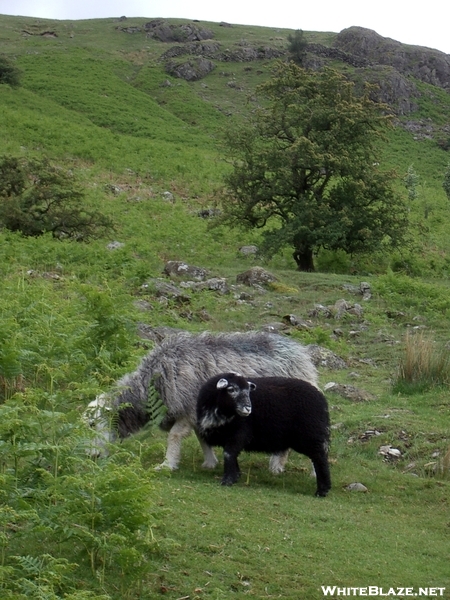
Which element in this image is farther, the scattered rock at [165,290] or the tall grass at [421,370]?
the scattered rock at [165,290]

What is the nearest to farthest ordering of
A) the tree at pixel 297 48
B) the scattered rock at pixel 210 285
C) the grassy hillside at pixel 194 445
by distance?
the grassy hillside at pixel 194 445, the scattered rock at pixel 210 285, the tree at pixel 297 48

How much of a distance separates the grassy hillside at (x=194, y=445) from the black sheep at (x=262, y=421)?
0.45 meters

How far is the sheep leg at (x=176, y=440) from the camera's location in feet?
32.8

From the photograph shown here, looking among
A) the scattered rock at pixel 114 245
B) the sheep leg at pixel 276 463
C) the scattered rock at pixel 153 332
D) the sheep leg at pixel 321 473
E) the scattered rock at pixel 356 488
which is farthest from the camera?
the scattered rock at pixel 114 245

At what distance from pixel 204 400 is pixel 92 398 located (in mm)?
1462

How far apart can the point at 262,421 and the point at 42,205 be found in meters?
19.2

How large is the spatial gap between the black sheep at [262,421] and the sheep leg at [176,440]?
299 millimetres

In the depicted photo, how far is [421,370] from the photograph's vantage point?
1462 cm

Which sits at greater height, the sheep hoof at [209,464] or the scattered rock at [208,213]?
the sheep hoof at [209,464]

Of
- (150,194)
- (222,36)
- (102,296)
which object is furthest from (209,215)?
(222,36)

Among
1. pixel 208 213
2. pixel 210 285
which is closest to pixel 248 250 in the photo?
pixel 208 213

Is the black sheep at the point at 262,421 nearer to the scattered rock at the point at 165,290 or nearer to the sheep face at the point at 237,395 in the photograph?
the sheep face at the point at 237,395

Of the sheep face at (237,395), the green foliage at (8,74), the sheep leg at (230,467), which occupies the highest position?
the green foliage at (8,74)

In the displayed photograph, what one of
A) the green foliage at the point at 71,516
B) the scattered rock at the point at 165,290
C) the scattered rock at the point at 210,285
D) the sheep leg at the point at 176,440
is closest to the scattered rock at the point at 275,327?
the scattered rock at the point at 165,290
